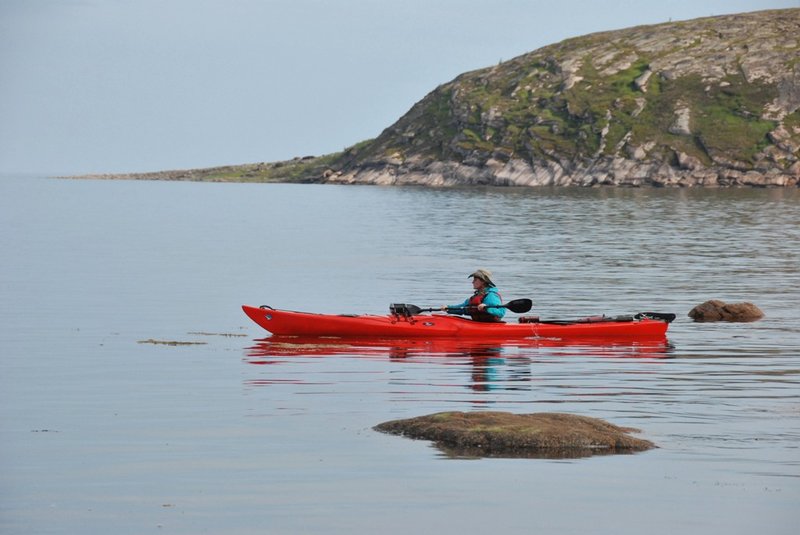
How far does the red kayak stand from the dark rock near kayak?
476 centimetres

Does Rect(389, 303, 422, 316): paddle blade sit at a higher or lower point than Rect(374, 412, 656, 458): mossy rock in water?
higher

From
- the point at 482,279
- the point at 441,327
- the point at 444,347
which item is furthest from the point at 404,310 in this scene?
the point at 482,279

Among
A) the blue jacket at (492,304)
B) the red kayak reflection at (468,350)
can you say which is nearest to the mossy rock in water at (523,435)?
the red kayak reflection at (468,350)

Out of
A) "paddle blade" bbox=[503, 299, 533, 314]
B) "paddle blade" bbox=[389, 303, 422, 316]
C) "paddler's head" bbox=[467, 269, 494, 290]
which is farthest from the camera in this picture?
"paddle blade" bbox=[503, 299, 533, 314]

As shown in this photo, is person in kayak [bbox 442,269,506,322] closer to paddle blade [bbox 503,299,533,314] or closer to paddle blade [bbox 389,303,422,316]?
paddle blade [bbox 503,299,533,314]

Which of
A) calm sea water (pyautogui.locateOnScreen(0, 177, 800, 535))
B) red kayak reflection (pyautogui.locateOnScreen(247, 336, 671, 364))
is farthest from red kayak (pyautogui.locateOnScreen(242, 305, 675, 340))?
calm sea water (pyautogui.locateOnScreen(0, 177, 800, 535))

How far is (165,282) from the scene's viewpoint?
1880 inches

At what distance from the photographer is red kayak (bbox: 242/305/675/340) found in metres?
29.9

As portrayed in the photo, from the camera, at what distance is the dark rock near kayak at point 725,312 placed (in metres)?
35.0

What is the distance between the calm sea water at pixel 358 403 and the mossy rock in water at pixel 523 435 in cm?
35

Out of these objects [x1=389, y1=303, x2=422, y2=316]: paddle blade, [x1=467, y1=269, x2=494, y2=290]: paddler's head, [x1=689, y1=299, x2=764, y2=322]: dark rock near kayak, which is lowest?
[x1=689, y1=299, x2=764, y2=322]: dark rock near kayak

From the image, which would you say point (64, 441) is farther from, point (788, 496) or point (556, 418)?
point (788, 496)

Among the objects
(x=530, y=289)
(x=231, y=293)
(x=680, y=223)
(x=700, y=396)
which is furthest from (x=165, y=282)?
(x=680, y=223)

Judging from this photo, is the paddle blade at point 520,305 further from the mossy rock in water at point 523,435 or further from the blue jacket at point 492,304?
the mossy rock in water at point 523,435
